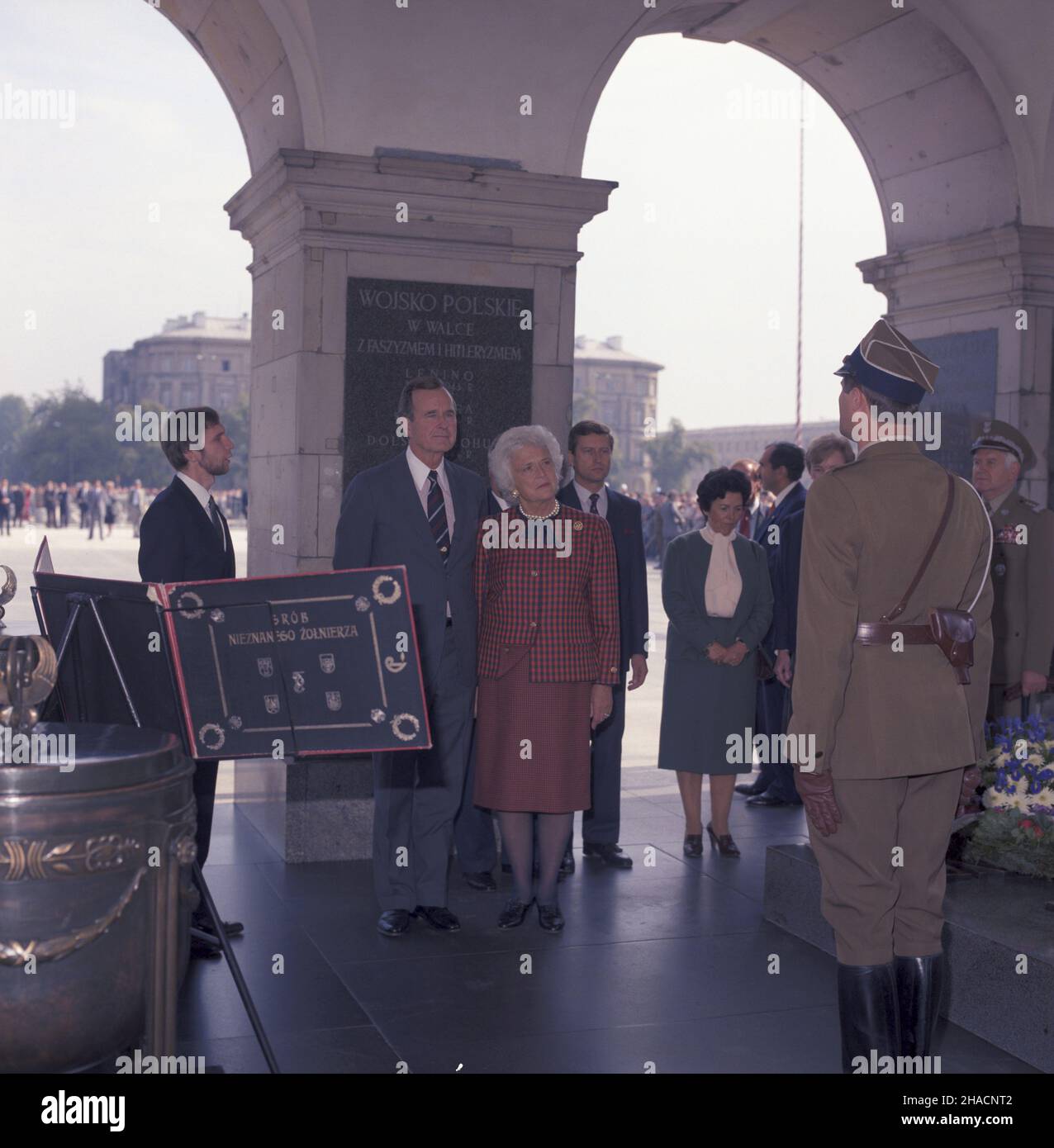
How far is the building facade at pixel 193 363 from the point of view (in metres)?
102

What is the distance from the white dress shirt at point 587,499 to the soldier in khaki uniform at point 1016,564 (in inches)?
Result: 62.1

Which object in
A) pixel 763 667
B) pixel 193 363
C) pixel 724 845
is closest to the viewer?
pixel 724 845

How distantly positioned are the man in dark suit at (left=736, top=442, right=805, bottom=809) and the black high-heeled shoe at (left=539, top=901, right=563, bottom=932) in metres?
2.26

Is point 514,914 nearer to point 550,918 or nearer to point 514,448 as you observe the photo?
point 550,918

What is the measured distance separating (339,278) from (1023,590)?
333 centimetres

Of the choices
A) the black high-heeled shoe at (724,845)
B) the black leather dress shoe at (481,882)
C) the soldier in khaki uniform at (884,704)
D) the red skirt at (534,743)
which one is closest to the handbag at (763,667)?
the black high-heeled shoe at (724,845)

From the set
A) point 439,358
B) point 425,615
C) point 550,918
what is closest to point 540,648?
point 425,615

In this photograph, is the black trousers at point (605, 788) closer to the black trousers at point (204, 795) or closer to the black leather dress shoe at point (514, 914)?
the black leather dress shoe at point (514, 914)

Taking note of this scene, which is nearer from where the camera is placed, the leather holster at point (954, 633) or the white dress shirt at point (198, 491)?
the leather holster at point (954, 633)

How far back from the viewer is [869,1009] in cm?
347

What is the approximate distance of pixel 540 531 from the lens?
197 inches

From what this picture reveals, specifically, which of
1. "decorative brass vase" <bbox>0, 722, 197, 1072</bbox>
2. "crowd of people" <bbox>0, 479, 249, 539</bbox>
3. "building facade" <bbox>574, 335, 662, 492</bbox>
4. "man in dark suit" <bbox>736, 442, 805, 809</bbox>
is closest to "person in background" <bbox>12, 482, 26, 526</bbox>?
"crowd of people" <bbox>0, 479, 249, 539</bbox>
